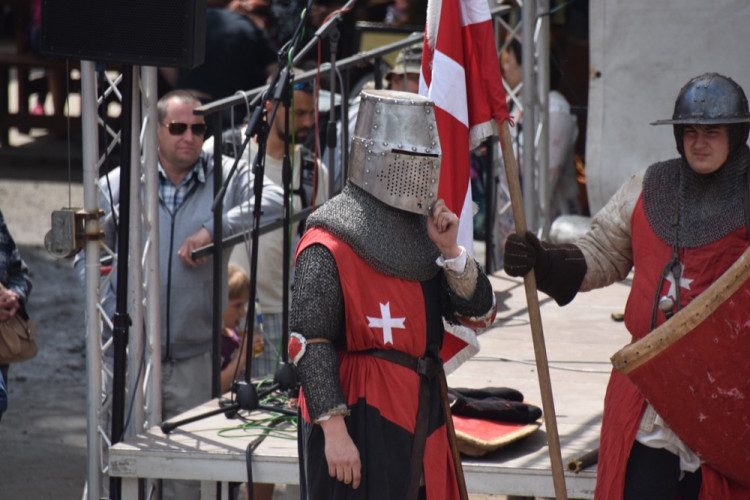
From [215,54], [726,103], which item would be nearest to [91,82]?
[726,103]

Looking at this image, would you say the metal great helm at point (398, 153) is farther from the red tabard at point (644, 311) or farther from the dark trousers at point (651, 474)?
the dark trousers at point (651, 474)

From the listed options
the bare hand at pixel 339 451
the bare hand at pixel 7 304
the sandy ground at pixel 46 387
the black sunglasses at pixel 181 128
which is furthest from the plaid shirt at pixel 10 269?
the bare hand at pixel 339 451

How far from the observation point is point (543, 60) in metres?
6.85

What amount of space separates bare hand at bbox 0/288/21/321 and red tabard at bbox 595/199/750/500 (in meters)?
2.21

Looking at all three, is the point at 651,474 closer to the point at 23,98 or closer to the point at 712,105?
the point at 712,105

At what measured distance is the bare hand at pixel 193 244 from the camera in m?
5.13

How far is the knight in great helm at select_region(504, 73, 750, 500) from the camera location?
3.39 m

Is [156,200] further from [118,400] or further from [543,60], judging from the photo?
[543,60]

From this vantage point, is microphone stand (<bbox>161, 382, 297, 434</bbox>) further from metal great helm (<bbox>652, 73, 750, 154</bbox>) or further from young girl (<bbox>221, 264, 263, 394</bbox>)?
metal great helm (<bbox>652, 73, 750, 154</bbox>)

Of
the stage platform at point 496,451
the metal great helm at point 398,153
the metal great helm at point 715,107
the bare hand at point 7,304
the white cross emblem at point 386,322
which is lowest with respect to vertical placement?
the stage platform at point 496,451

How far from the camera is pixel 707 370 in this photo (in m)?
3.40

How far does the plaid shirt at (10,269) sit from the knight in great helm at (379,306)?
1.66m

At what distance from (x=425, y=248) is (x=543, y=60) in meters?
3.67

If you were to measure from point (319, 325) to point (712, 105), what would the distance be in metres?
1.29
